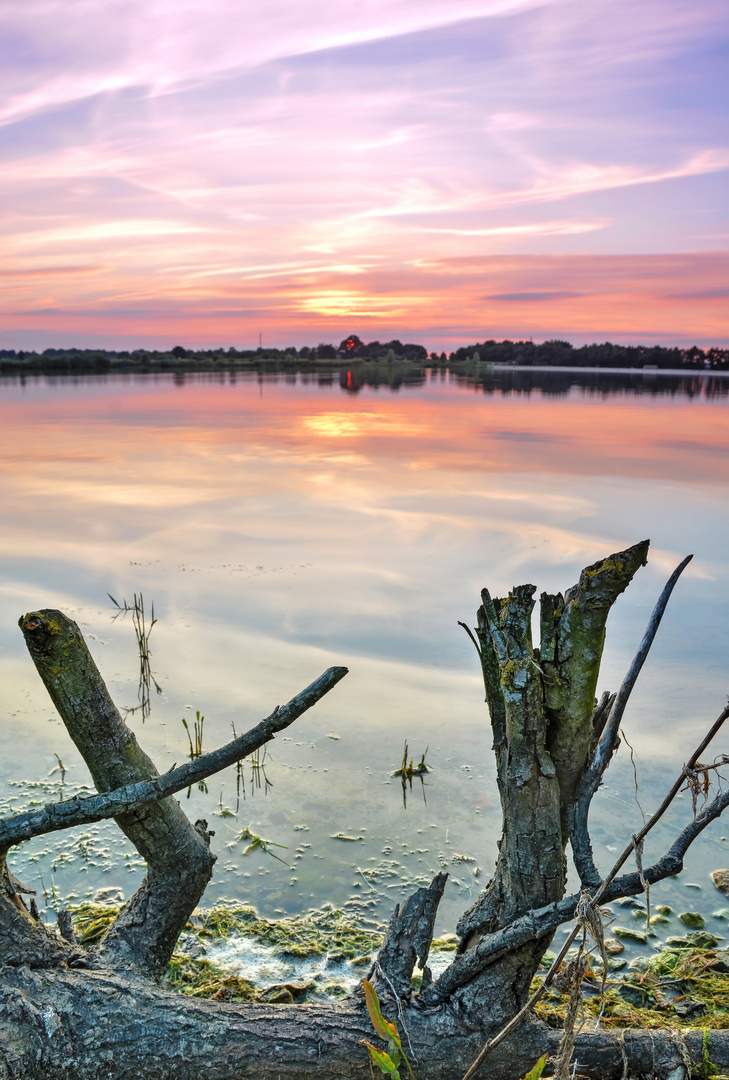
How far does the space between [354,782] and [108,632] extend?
4.13m

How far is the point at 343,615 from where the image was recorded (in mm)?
8953

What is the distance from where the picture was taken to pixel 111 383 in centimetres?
5959

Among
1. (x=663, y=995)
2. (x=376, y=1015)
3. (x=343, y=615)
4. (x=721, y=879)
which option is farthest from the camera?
(x=343, y=615)

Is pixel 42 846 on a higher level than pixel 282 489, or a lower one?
lower

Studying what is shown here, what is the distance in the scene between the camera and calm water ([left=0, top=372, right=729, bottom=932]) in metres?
4.70

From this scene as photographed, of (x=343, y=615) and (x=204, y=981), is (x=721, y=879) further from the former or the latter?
(x=343, y=615)

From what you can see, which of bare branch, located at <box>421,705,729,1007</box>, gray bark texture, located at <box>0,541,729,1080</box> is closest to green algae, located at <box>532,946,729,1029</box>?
gray bark texture, located at <box>0,541,729,1080</box>

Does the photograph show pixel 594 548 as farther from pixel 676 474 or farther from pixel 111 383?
pixel 111 383

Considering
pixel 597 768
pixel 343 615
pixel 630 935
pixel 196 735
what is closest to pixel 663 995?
pixel 630 935

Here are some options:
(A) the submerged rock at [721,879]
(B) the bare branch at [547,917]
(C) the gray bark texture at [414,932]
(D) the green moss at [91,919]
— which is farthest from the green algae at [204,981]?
(A) the submerged rock at [721,879]

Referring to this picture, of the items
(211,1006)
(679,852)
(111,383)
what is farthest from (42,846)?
(111,383)

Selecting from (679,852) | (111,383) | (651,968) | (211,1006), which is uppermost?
(111,383)

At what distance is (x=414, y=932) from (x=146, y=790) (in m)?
1.18

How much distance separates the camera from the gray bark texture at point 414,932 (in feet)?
8.03
